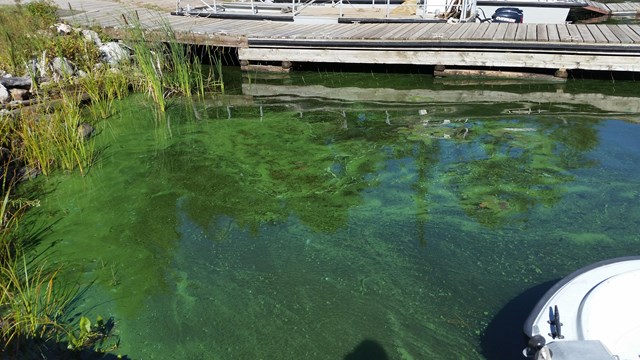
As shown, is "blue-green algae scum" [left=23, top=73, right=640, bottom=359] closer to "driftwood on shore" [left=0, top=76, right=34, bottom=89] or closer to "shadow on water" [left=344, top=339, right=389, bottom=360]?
"shadow on water" [left=344, top=339, right=389, bottom=360]

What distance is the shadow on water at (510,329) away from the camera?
2891 millimetres

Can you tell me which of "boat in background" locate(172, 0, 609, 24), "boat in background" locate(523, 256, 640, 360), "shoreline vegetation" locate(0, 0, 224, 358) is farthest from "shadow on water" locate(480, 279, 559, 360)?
"boat in background" locate(172, 0, 609, 24)

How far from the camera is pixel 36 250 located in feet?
12.7

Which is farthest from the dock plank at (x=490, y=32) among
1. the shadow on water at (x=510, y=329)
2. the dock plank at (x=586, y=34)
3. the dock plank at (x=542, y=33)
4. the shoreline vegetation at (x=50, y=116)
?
the shadow on water at (x=510, y=329)

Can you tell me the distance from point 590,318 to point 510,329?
751mm

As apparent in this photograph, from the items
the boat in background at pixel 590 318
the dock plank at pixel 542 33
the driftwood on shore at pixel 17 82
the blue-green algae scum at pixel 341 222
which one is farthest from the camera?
the dock plank at pixel 542 33

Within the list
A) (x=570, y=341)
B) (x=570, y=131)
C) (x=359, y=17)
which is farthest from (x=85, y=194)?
(x=359, y=17)

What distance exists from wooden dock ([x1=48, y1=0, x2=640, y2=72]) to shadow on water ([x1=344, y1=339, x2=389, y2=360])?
5.31m

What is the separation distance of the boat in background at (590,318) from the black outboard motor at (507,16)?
23.6 feet

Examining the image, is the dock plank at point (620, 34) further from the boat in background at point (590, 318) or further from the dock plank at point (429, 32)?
the boat in background at point (590, 318)

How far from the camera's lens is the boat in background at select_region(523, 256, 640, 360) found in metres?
2.14

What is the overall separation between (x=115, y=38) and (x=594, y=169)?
6936mm

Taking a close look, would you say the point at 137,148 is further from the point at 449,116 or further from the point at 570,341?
the point at 570,341

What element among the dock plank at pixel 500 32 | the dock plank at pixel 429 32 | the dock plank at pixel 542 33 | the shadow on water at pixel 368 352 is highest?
the dock plank at pixel 429 32
